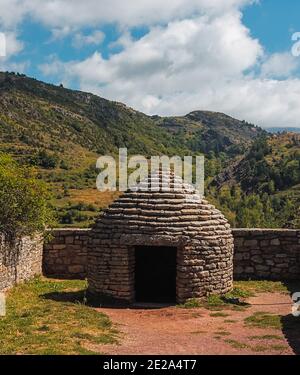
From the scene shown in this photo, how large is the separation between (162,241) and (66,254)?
543 cm

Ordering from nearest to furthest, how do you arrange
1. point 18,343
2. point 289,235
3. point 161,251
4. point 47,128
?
point 18,343 → point 161,251 → point 289,235 → point 47,128

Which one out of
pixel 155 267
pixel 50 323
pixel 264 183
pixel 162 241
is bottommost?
pixel 50 323

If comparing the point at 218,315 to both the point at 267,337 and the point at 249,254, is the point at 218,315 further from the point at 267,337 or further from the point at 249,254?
the point at 249,254

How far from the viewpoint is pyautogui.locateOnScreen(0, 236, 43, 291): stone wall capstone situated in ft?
43.5

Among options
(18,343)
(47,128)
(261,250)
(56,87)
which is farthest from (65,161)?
(18,343)

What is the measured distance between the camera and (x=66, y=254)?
16.6 meters

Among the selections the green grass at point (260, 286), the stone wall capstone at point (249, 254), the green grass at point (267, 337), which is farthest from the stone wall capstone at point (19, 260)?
the green grass at point (267, 337)

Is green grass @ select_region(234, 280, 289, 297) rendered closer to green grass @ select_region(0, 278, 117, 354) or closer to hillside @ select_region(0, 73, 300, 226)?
green grass @ select_region(0, 278, 117, 354)

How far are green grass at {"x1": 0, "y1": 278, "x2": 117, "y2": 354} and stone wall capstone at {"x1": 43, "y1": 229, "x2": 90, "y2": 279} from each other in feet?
6.93

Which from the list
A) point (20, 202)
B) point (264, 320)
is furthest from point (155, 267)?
point (264, 320)

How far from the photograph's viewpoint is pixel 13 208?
46.5 ft

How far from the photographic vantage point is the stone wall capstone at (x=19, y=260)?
1326 centimetres
